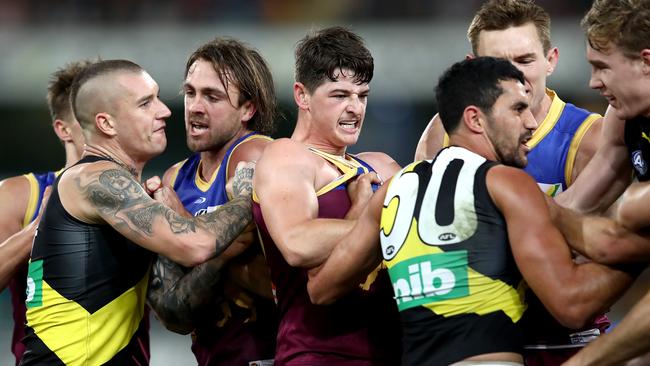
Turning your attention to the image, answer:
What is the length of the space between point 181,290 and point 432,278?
188cm

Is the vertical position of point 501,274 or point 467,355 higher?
point 501,274

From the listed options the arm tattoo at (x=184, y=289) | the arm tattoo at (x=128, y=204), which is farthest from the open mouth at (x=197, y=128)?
the arm tattoo at (x=128, y=204)

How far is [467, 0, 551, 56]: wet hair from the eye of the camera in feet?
19.6

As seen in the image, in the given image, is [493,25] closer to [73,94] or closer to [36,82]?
[73,94]

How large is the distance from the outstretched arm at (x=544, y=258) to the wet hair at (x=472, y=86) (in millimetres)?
435

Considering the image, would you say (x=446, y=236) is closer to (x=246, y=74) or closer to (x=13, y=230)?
(x=246, y=74)

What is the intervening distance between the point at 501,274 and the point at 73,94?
2834mm

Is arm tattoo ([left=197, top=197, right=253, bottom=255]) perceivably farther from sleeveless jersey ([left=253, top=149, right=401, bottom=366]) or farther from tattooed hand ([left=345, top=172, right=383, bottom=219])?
tattooed hand ([left=345, top=172, right=383, bottom=219])

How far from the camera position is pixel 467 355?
13.3 ft

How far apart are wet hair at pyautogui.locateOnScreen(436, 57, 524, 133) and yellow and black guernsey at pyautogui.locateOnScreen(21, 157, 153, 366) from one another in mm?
2010

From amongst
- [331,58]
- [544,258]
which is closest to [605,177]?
[544,258]

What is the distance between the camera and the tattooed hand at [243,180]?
548 cm

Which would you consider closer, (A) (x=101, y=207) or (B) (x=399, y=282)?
(B) (x=399, y=282)

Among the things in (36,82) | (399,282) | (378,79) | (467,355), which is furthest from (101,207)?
(36,82)
